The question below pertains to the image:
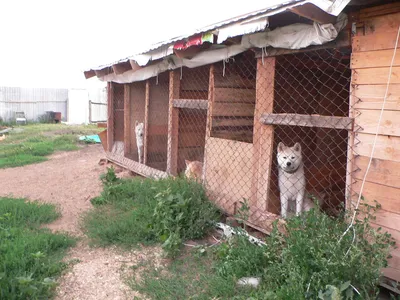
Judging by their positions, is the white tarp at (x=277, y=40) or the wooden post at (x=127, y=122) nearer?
the white tarp at (x=277, y=40)

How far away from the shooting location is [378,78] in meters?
3.20

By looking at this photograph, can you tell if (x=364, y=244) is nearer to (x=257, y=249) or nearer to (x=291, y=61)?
(x=257, y=249)

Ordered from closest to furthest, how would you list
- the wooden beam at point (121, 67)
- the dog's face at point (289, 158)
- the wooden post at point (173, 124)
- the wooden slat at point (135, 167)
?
the dog's face at point (289, 158), the wooden post at point (173, 124), the wooden slat at point (135, 167), the wooden beam at point (121, 67)

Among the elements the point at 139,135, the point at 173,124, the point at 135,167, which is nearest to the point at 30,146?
the point at 139,135

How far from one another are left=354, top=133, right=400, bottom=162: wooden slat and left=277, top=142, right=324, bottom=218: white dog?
122cm

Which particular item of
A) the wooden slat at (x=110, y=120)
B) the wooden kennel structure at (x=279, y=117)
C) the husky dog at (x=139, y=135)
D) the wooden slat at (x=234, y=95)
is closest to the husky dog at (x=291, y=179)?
the wooden kennel structure at (x=279, y=117)

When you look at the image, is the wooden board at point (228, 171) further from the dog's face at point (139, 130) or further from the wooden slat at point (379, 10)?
the dog's face at point (139, 130)

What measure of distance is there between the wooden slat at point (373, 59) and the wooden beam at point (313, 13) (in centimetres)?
38

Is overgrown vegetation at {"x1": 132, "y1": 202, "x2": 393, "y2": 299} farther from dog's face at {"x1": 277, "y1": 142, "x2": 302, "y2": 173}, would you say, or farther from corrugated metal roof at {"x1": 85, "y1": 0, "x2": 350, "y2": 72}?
corrugated metal roof at {"x1": 85, "y1": 0, "x2": 350, "y2": 72}

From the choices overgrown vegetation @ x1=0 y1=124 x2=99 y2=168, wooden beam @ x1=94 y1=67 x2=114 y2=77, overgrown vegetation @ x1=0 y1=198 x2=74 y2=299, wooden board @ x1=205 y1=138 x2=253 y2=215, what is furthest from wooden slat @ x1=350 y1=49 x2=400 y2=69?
overgrown vegetation @ x1=0 y1=124 x2=99 y2=168

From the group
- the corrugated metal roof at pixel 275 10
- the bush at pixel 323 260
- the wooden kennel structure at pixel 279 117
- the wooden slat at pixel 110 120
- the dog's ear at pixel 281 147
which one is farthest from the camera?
the wooden slat at pixel 110 120

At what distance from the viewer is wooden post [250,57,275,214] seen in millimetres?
4402

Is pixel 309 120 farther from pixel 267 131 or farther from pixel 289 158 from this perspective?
pixel 289 158

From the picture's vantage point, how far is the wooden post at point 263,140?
4.40 m
